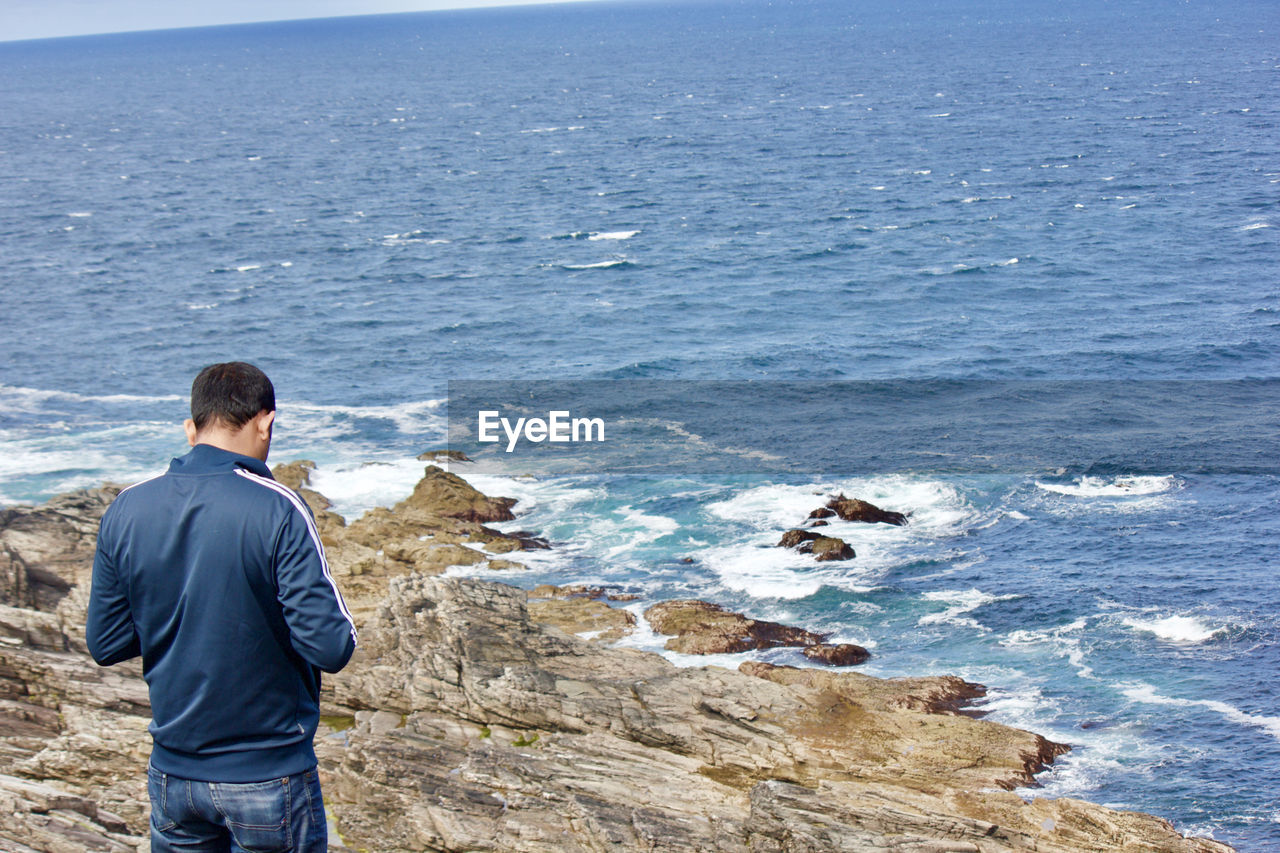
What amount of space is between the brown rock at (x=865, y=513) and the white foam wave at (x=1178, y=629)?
382 inches

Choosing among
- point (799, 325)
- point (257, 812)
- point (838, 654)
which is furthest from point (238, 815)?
point (799, 325)

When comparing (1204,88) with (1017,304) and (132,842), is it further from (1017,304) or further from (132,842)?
(132,842)

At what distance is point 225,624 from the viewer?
5578 millimetres

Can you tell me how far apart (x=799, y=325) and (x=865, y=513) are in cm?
2837

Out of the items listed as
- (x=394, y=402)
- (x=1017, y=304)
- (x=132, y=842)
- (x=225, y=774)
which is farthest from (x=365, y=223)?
(x=225, y=774)

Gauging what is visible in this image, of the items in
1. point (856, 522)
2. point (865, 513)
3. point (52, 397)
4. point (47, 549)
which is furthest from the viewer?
point (52, 397)

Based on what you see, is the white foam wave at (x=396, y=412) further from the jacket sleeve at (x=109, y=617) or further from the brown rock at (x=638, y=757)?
the jacket sleeve at (x=109, y=617)

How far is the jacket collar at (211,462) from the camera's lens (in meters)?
5.70

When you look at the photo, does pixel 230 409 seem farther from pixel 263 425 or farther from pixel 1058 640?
pixel 1058 640

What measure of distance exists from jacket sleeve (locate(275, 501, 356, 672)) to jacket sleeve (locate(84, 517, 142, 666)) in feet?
3.11

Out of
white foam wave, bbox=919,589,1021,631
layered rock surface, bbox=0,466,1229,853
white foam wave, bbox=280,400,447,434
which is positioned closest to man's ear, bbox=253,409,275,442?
layered rock surface, bbox=0,466,1229,853

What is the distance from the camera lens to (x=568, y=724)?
2405 cm

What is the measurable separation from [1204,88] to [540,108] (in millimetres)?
97059

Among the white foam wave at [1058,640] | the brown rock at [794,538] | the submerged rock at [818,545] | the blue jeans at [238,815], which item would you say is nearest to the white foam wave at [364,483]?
the brown rock at [794,538]
